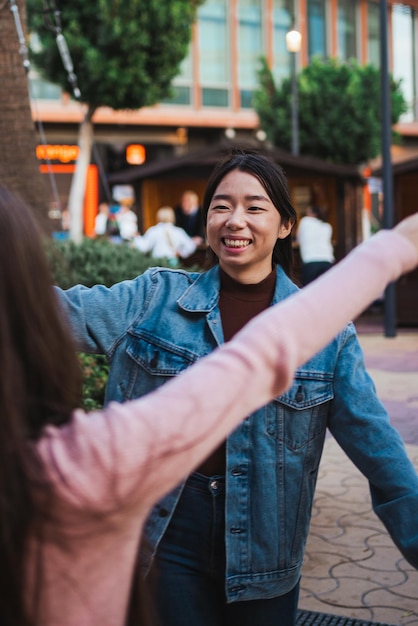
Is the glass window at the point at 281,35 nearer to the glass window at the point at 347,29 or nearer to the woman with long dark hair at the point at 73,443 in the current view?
the glass window at the point at 347,29

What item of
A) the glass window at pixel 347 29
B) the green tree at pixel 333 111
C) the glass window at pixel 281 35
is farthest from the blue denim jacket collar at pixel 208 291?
the glass window at pixel 347 29

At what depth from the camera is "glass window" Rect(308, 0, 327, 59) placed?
3516cm

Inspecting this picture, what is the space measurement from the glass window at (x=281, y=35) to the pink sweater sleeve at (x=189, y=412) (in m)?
33.4

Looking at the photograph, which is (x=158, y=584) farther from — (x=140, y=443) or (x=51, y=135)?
(x=51, y=135)

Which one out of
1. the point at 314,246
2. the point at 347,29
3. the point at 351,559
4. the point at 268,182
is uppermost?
the point at 347,29

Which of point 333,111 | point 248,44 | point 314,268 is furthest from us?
point 248,44

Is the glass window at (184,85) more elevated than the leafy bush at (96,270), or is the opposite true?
the glass window at (184,85)

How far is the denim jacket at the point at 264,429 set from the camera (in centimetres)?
219

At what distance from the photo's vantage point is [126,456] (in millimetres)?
1220

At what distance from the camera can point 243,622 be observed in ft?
7.46

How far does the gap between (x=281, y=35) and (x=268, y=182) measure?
33392mm

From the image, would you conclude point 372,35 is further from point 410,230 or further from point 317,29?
point 410,230

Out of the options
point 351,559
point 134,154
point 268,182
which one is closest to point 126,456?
point 268,182

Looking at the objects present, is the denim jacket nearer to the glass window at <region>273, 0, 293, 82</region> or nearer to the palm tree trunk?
the palm tree trunk
